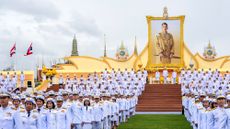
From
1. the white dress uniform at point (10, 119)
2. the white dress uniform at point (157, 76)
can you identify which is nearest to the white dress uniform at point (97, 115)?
the white dress uniform at point (10, 119)

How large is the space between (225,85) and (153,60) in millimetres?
11401

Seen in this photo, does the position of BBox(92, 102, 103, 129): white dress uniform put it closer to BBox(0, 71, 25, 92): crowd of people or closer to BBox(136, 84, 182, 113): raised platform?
BBox(136, 84, 182, 113): raised platform

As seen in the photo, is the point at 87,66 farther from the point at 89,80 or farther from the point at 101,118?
the point at 101,118

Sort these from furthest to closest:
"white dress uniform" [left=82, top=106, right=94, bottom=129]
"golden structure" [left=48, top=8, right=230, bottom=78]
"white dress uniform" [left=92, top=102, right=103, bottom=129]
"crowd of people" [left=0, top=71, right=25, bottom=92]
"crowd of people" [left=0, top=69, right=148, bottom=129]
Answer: "golden structure" [left=48, top=8, right=230, bottom=78] → "crowd of people" [left=0, top=71, right=25, bottom=92] → "white dress uniform" [left=92, top=102, right=103, bottom=129] → "white dress uniform" [left=82, top=106, right=94, bottom=129] → "crowd of people" [left=0, top=69, right=148, bottom=129]

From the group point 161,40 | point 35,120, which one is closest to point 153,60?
point 161,40

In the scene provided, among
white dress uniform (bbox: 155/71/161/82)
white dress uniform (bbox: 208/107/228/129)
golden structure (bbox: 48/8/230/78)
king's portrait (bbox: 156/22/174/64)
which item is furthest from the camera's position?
golden structure (bbox: 48/8/230/78)

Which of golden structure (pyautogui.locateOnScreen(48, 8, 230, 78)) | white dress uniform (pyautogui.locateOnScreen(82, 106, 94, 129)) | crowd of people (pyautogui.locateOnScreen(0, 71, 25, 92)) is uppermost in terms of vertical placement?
golden structure (pyautogui.locateOnScreen(48, 8, 230, 78))

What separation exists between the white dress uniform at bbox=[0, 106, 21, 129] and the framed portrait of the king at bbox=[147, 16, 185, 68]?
113ft

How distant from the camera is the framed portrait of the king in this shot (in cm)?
4253

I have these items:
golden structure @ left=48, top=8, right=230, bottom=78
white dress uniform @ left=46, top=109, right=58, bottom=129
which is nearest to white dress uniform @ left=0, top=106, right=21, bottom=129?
white dress uniform @ left=46, top=109, right=58, bottom=129

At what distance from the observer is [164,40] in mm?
42500

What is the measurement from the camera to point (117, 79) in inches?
1411

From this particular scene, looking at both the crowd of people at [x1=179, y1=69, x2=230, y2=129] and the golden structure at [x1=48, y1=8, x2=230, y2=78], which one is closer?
the crowd of people at [x1=179, y1=69, x2=230, y2=129]

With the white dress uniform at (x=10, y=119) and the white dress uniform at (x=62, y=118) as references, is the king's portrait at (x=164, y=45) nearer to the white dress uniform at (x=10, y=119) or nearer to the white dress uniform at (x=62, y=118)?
the white dress uniform at (x=62, y=118)
